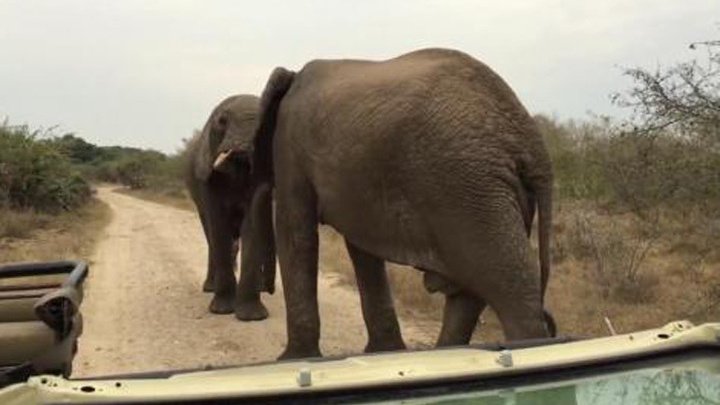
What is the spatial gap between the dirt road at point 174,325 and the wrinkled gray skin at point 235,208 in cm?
33

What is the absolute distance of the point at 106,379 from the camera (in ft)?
7.04

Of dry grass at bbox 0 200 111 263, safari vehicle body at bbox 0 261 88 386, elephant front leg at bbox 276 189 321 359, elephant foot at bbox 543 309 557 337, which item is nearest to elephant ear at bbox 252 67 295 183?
elephant front leg at bbox 276 189 321 359

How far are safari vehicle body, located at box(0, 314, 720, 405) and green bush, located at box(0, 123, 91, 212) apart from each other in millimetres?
23881

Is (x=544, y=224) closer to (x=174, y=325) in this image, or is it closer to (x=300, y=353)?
(x=300, y=353)

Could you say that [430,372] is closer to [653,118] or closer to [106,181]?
[653,118]

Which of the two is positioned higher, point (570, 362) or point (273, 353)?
point (570, 362)

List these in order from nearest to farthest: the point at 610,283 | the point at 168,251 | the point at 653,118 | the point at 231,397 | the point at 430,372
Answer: the point at 231,397 → the point at 430,372 → the point at 653,118 → the point at 610,283 → the point at 168,251

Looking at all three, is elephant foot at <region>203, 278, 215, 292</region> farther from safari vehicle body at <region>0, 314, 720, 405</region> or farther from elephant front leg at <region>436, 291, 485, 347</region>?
safari vehicle body at <region>0, 314, 720, 405</region>

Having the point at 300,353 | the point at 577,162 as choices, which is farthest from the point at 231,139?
the point at 577,162

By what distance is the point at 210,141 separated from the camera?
10.5 meters

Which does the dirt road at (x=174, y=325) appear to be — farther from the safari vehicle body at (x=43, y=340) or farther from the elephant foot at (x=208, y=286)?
the safari vehicle body at (x=43, y=340)

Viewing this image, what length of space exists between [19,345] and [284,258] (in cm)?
338

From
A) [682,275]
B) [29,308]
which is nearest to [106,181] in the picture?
[682,275]

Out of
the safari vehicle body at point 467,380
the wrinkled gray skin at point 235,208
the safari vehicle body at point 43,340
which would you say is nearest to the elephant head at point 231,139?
the wrinkled gray skin at point 235,208
